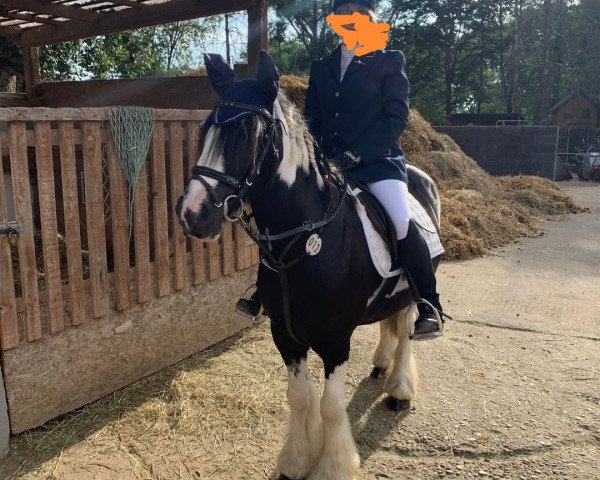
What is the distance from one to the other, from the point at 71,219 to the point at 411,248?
2.15 meters

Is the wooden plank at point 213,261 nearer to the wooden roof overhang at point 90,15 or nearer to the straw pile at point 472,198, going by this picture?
the wooden roof overhang at point 90,15

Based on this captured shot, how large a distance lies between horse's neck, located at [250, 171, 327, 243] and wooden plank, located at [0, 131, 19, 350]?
162 cm

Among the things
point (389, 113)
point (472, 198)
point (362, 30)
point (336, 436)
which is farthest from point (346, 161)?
point (472, 198)

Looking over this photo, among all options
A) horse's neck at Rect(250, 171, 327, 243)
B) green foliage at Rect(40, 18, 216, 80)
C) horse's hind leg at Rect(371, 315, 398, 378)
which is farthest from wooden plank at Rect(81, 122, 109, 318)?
green foliage at Rect(40, 18, 216, 80)

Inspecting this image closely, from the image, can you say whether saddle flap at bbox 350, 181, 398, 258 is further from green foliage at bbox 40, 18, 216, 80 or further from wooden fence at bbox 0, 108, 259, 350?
green foliage at bbox 40, 18, 216, 80

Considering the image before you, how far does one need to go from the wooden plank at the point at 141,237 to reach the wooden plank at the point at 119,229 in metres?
0.09

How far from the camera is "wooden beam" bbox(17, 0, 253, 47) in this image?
498 cm

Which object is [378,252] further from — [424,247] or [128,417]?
[128,417]

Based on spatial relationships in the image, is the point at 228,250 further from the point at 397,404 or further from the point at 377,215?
the point at 377,215

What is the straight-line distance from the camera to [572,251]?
8.23 m

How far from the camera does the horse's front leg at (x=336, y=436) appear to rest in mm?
2693

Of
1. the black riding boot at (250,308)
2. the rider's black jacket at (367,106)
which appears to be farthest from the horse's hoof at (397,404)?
the rider's black jacket at (367,106)

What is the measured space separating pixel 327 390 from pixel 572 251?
6.91m

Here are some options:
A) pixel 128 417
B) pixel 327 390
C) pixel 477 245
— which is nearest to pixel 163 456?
pixel 128 417
